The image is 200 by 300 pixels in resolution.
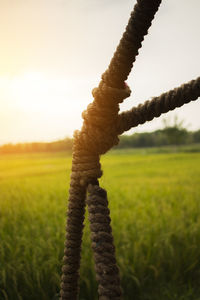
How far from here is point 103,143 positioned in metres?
0.46

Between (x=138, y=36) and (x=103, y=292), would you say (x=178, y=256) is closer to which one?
(x=103, y=292)

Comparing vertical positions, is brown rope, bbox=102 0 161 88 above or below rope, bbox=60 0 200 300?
above

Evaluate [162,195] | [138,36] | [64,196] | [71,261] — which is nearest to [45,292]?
[71,261]

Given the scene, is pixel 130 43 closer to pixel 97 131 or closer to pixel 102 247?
pixel 97 131

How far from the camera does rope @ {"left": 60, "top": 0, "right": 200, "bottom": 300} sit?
0.39 m

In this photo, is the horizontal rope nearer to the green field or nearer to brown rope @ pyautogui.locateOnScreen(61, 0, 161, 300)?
brown rope @ pyautogui.locateOnScreen(61, 0, 161, 300)

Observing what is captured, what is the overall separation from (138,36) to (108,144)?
0.17 meters

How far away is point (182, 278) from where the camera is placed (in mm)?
1515

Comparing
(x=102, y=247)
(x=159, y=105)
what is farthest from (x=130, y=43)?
(x=102, y=247)

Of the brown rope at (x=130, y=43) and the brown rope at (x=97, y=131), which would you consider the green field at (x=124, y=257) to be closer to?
the brown rope at (x=97, y=131)

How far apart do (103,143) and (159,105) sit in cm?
11

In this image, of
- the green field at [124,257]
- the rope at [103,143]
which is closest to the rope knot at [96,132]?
the rope at [103,143]

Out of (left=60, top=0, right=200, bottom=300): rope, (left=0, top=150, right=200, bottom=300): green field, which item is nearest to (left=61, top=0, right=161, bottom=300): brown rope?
(left=60, top=0, right=200, bottom=300): rope

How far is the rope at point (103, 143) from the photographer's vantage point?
1.27 feet
